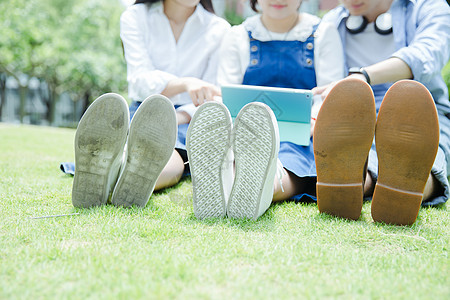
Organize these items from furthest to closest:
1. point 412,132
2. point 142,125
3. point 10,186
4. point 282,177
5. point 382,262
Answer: point 10,186 → point 282,177 → point 142,125 → point 412,132 → point 382,262

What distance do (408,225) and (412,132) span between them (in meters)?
0.37

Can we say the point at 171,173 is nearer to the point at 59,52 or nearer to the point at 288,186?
the point at 288,186

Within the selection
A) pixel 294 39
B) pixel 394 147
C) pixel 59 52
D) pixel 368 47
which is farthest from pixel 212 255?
pixel 59 52

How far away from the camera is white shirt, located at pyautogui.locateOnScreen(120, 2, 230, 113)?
2.69m

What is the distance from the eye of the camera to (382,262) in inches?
49.5

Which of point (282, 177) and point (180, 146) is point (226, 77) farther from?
point (282, 177)

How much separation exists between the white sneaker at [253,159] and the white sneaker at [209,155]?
0.05 metres

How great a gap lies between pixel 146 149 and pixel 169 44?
1.18m

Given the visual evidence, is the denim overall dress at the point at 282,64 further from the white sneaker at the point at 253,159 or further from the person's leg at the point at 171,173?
the white sneaker at the point at 253,159

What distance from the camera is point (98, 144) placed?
5.80 feet

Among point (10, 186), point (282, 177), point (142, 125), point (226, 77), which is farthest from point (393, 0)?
point (10, 186)

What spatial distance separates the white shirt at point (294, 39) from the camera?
8.02ft

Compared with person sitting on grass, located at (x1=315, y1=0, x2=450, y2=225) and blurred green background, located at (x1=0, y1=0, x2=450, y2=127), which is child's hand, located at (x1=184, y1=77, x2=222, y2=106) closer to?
person sitting on grass, located at (x1=315, y1=0, x2=450, y2=225)

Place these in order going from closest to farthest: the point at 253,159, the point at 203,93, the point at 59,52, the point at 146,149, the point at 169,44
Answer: the point at 253,159 → the point at 146,149 → the point at 203,93 → the point at 169,44 → the point at 59,52
